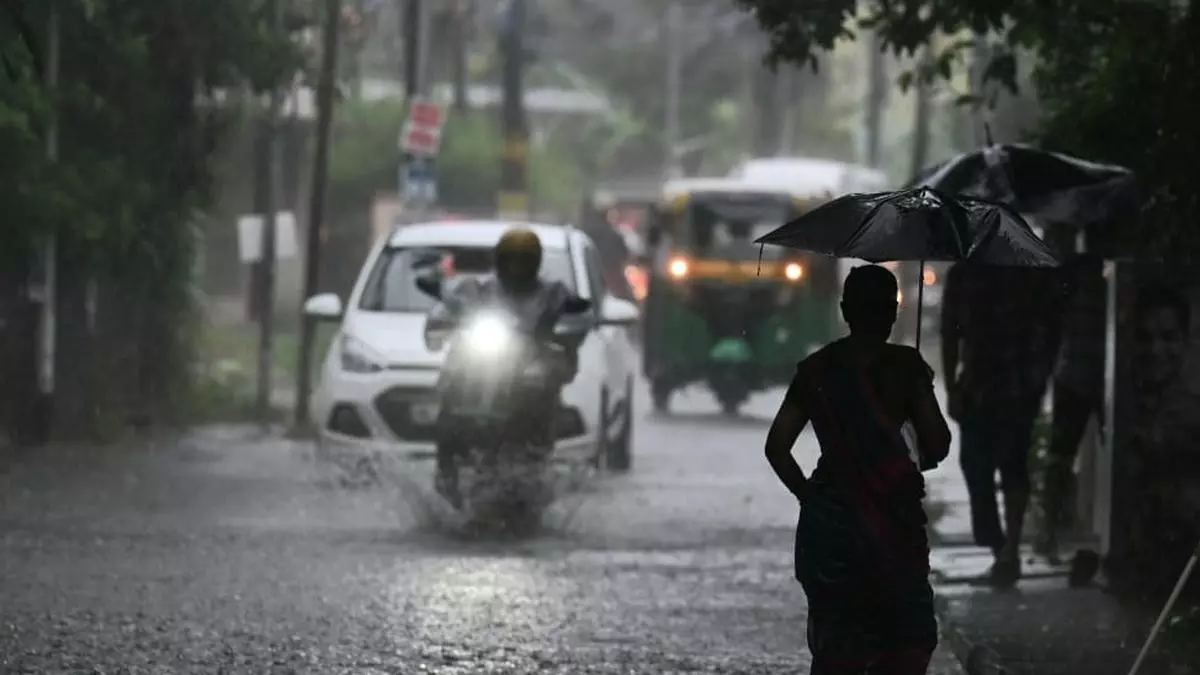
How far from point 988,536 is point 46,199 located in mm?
9407

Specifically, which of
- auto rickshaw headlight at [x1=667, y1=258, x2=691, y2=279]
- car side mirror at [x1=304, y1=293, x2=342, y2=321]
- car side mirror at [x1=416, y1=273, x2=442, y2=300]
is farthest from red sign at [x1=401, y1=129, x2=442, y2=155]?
car side mirror at [x1=416, y1=273, x2=442, y2=300]

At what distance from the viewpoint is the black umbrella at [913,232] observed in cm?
788

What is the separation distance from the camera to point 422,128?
26312mm

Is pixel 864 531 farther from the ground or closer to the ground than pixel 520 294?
closer to the ground

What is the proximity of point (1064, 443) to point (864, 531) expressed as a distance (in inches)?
242

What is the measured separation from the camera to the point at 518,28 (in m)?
36.7

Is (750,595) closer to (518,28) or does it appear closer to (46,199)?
(46,199)

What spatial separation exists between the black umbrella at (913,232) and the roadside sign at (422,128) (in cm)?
1804

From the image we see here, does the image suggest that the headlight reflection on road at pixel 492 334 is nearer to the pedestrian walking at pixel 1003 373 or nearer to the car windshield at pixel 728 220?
the pedestrian walking at pixel 1003 373

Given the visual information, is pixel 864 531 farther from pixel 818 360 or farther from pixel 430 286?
pixel 430 286

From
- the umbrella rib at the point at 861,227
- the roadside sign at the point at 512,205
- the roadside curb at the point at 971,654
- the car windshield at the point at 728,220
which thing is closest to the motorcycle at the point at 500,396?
the roadside curb at the point at 971,654

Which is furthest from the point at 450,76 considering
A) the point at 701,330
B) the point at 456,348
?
the point at 456,348

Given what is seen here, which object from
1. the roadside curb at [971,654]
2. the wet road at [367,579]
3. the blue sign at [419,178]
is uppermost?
the blue sign at [419,178]

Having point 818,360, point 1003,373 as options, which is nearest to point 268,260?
point 1003,373
